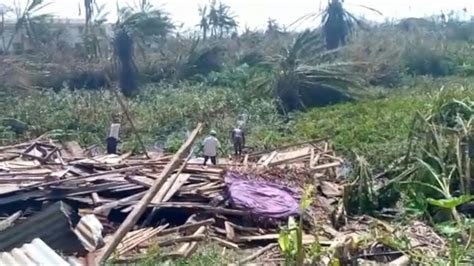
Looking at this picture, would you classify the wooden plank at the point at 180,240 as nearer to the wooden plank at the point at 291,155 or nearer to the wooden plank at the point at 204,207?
the wooden plank at the point at 204,207

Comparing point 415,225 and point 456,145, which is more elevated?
point 456,145

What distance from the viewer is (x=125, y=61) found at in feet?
77.3

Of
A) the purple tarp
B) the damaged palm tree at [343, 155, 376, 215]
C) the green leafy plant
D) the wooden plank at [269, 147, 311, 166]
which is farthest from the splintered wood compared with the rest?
the green leafy plant

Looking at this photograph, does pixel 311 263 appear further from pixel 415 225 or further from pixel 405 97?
pixel 405 97

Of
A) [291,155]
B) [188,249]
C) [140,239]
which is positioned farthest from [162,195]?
[291,155]

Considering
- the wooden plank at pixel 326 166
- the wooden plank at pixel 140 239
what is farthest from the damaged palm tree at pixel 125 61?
the wooden plank at pixel 140 239

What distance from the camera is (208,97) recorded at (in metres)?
20.1

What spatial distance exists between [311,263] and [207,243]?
6.46 feet

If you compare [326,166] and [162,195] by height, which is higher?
[162,195]

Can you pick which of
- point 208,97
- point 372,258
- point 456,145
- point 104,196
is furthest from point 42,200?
point 208,97

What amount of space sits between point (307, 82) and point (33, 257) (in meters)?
17.1

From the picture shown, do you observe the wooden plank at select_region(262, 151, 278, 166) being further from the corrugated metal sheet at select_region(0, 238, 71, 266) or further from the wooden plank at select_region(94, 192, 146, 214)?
the corrugated metal sheet at select_region(0, 238, 71, 266)

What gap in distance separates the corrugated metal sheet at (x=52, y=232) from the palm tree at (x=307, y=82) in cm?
1547

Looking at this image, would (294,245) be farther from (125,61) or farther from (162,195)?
(125,61)
